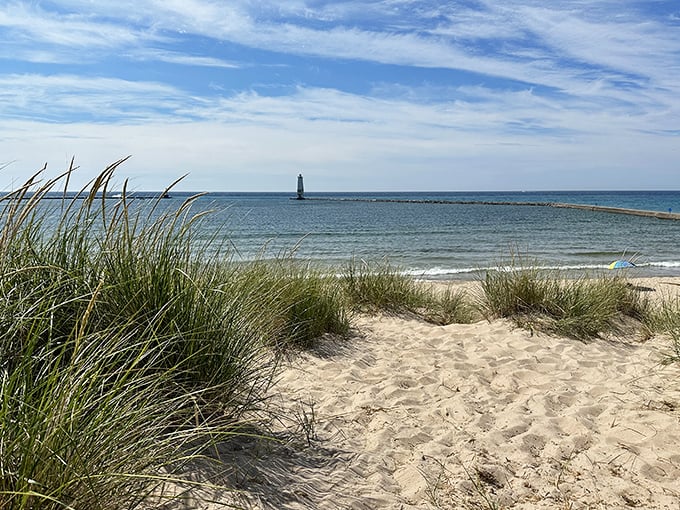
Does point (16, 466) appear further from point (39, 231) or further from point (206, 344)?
point (39, 231)

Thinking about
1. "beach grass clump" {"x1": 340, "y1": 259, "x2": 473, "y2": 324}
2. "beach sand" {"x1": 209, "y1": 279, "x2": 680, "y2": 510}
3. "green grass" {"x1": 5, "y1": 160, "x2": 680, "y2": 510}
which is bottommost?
"beach sand" {"x1": 209, "y1": 279, "x2": 680, "y2": 510}

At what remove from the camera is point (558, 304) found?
6914 millimetres

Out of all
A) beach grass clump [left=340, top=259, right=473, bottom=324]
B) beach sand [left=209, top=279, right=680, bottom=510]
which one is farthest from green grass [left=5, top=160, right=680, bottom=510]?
beach grass clump [left=340, top=259, right=473, bottom=324]

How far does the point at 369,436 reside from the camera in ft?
12.5

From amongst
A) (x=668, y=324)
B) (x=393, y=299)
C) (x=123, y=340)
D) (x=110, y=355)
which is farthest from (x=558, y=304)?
(x=110, y=355)

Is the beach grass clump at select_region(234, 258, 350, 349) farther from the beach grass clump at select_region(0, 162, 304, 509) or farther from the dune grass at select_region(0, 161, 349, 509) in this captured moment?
the beach grass clump at select_region(0, 162, 304, 509)

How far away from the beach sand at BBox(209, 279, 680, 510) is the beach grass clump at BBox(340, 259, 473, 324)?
1346mm

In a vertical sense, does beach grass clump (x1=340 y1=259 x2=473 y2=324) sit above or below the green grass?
below

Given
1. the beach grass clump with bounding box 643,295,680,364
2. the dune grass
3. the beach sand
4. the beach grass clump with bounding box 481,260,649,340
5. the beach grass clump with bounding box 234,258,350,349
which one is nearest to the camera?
the dune grass

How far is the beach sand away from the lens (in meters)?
3.13

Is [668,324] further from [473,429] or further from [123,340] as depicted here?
[123,340]

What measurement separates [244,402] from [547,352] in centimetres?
349

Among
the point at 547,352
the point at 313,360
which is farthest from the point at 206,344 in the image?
the point at 547,352

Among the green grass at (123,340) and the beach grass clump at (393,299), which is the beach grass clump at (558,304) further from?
the beach grass clump at (393,299)
